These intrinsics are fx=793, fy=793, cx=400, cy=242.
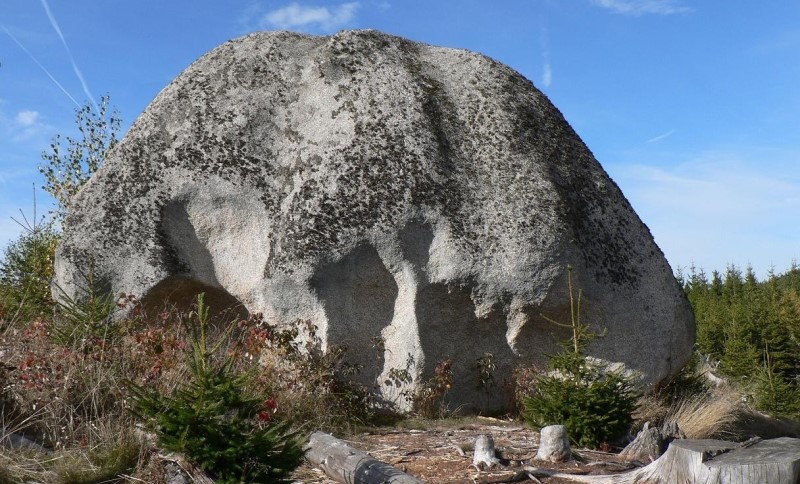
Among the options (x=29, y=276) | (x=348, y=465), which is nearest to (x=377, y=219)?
(x=348, y=465)

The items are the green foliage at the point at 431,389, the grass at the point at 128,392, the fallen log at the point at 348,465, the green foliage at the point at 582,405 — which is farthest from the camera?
the green foliage at the point at 431,389

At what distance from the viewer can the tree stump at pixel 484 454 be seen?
24.8ft

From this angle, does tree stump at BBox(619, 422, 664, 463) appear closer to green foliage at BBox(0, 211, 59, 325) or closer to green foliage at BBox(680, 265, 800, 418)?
green foliage at BBox(0, 211, 59, 325)

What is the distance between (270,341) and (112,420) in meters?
2.85

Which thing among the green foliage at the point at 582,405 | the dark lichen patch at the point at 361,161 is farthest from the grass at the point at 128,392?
the green foliage at the point at 582,405

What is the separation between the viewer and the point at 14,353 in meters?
9.02

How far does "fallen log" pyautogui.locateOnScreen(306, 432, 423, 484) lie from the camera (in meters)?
6.56

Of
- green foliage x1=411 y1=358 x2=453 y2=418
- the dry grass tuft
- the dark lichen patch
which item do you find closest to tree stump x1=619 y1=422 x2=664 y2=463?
the dry grass tuft

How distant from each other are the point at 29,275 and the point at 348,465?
36.9ft

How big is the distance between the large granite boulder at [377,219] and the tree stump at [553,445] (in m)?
2.27

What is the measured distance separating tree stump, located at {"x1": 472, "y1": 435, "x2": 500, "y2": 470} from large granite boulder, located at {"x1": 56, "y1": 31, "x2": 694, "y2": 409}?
2.77 m

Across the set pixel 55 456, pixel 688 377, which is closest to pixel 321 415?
pixel 55 456

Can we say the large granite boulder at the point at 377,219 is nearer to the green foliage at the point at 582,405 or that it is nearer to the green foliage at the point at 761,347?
the green foliage at the point at 582,405

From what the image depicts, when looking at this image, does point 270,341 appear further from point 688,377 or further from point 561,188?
point 688,377
